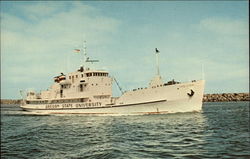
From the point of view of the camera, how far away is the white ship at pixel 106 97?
3559 centimetres

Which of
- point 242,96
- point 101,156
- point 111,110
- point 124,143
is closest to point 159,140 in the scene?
point 124,143

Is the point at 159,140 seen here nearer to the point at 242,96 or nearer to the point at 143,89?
the point at 143,89

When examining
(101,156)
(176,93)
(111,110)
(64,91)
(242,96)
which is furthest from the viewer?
(242,96)

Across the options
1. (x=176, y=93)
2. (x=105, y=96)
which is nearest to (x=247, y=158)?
(x=176, y=93)

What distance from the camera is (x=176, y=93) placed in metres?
35.3

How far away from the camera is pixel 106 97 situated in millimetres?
41844

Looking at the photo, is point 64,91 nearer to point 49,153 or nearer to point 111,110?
point 111,110

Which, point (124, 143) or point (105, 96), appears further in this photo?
point (105, 96)

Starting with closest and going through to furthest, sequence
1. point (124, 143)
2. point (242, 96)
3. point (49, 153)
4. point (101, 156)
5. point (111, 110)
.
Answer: point (101, 156)
point (49, 153)
point (124, 143)
point (111, 110)
point (242, 96)

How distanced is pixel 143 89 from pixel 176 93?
468 cm

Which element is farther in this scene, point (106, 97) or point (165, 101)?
point (106, 97)

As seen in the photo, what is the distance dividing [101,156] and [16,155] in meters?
4.70

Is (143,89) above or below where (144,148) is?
above

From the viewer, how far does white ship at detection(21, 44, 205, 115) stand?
3559cm
